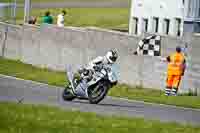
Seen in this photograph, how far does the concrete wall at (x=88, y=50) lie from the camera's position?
2291 centimetres

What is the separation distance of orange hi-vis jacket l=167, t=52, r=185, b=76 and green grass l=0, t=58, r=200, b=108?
658 mm

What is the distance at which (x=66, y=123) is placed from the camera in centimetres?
1191

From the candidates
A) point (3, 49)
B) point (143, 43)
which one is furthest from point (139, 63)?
point (3, 49)

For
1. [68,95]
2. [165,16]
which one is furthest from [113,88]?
[165,16]

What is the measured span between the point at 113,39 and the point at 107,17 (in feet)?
88.5

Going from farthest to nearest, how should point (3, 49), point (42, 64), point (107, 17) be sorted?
point (107, 17), point (3, 49), point (42, 64)

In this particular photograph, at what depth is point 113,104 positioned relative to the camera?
18.5 metres

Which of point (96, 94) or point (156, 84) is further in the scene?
point (156, 84)

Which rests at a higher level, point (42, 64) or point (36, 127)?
point (36, 127)

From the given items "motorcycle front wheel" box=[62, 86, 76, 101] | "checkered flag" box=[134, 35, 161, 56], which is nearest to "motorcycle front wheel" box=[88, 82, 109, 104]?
"motorcycle front wheel" box=[62, 86, 76, 101]

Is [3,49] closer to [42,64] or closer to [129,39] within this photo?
[42,64]

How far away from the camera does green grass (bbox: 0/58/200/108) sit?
1989 cm

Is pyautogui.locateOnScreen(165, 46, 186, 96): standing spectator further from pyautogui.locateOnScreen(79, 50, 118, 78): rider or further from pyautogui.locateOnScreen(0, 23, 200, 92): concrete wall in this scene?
pyautogui.locateOnScreen(79, 50, 118, 78): rider

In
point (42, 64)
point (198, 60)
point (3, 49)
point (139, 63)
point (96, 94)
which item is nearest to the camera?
point (96, 94)
